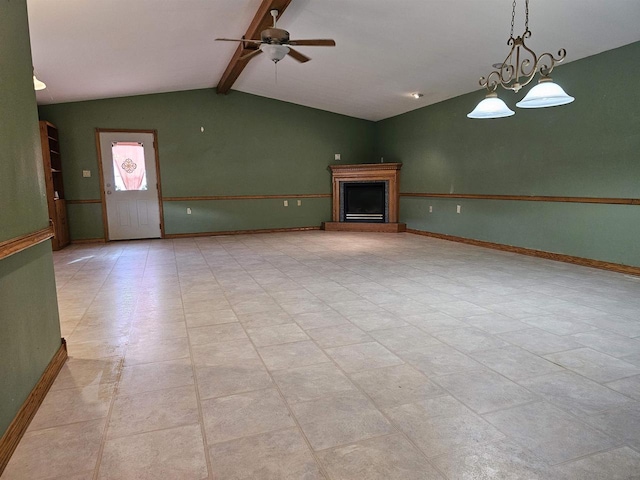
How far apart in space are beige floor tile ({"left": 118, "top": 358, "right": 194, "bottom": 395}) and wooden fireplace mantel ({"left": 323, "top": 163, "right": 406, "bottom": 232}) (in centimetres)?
633

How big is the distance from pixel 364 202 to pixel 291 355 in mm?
6431

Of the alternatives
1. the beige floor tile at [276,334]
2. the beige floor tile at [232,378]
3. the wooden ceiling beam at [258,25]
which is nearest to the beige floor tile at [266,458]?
the beige floor tile at [232,378]

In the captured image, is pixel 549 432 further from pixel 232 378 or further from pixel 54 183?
pixel 54 183

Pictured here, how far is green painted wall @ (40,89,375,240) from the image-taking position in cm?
713

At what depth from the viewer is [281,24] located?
189 inches

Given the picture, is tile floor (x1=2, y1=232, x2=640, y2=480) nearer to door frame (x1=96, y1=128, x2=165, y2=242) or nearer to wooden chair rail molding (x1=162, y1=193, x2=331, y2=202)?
door frame (x1=96, y1=128, x2=165, y2=242)

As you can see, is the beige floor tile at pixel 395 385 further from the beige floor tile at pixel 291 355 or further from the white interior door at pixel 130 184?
the white interior door at pixel 130 184

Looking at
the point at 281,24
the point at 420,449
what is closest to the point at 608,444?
the point at 420,449

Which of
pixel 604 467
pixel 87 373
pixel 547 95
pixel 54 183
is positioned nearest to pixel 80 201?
pixel 54 183

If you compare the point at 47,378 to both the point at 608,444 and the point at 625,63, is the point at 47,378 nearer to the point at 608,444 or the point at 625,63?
the point at 608,444

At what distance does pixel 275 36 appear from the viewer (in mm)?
4008

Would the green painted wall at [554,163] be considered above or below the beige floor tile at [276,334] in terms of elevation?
above

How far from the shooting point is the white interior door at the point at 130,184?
7297 millimetres

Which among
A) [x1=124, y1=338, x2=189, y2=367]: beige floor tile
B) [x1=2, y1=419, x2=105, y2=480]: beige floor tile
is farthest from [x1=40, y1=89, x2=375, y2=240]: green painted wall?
[x1=2, y1=419, x2=105, y2=480]: beige floor tile
